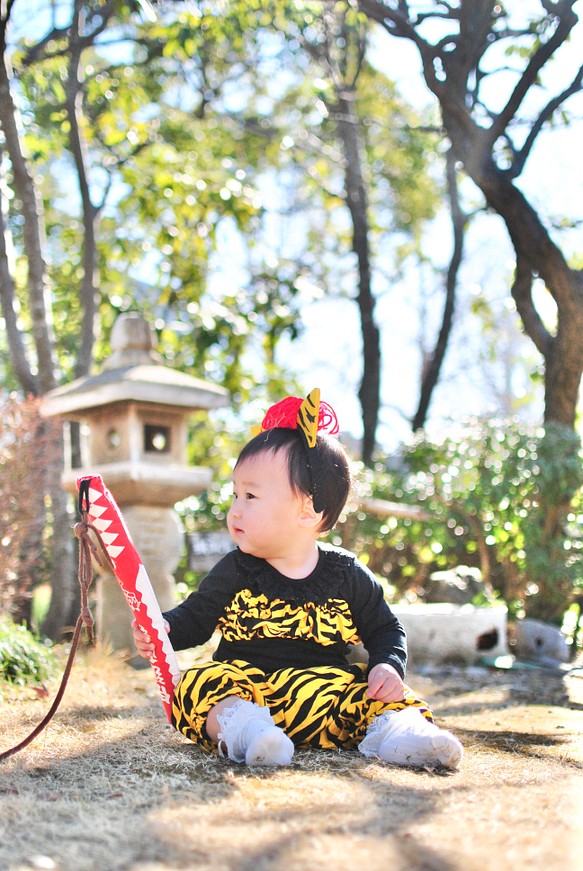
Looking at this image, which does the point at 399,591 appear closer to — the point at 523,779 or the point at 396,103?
the point at 523,779

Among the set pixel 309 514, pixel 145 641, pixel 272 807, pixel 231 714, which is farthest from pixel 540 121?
pixel 272 807

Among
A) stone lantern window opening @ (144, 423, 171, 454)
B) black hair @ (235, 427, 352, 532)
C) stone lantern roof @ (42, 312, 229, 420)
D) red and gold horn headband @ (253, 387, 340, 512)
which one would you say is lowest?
black hair @ (235, 427, 352, 532)

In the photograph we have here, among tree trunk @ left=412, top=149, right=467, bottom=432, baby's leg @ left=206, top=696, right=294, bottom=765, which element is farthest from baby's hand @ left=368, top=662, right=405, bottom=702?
tree trunk @ left=412, top=149, right=467, bottom=432

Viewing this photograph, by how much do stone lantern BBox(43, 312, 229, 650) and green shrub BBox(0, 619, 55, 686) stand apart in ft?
2.67

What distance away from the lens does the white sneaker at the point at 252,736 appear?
6.95 ft

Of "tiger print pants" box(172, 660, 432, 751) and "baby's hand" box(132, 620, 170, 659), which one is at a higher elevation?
"baby's hand" box(132, 620, 170, 659)

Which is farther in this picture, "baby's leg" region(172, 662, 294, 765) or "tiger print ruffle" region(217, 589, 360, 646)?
"tiger print ruffle" region(217, 589, 360, 646)

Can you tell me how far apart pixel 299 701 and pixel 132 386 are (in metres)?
2.43

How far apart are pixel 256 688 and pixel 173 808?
27.5 inches

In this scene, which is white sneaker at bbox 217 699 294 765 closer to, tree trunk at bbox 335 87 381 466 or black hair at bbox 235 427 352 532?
black hair at bbox 235 427 352 532

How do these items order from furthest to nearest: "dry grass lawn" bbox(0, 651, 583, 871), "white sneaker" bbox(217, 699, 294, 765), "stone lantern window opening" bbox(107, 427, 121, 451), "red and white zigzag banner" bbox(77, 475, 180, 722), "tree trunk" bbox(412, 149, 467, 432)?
"tree trunk" bbox(412, 149, 467, 432) → "stone lantern window opening" bbox(107, 427, 121, 451) → "red and white zigzag banner" bbox(77, 475, 180, 722) → "white sneaker" bbox(217, 699, 294, 765) → "dry grass lawn" bbox(0, 651, 583, 871)

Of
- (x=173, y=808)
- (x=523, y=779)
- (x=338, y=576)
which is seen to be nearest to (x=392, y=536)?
(x=338, y=576)

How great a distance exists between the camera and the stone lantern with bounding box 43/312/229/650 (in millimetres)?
4574

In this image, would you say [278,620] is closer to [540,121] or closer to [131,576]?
[131,576]
